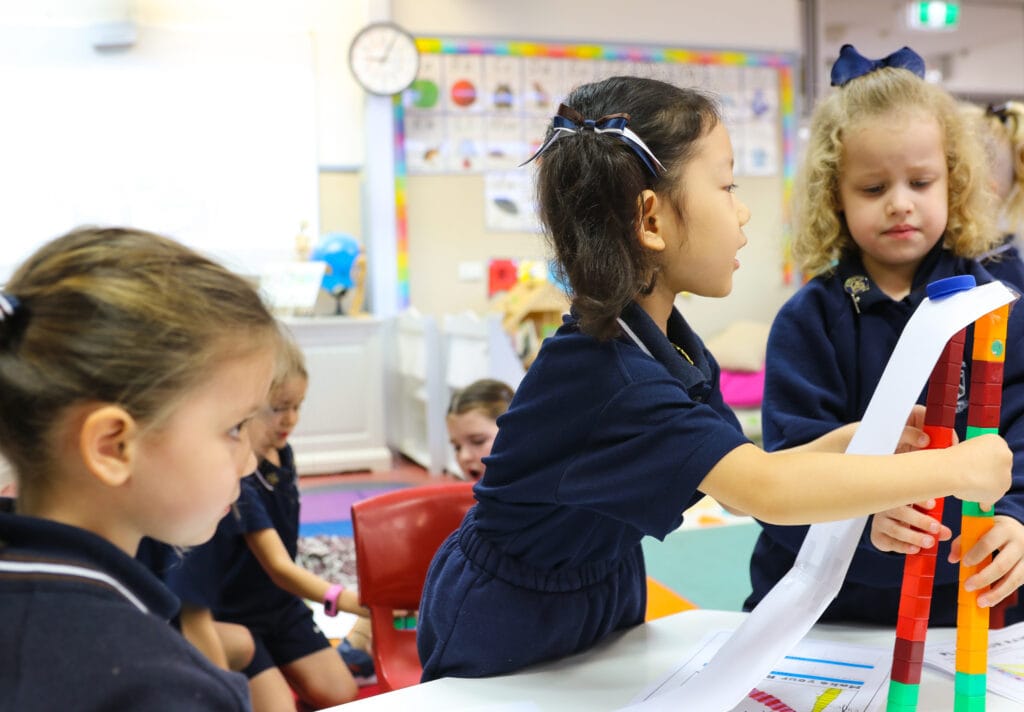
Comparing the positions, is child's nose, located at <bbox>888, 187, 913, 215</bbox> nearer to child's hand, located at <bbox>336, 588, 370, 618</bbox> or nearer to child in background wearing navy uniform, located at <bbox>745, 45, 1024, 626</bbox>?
child in background wearing navy uniform, located at <bbox>745, 45, 1024, 626</bbox>

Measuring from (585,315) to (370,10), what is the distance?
4.57 metres

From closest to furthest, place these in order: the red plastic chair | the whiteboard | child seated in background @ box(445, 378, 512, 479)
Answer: the red plastic chair, child seated in background @ box(445, 378, 512, 479), the whiteboard

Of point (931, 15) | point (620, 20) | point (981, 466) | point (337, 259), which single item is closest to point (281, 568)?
point (981, 466)

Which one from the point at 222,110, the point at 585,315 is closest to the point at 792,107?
the point at 222,110

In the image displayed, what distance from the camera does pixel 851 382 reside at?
1.10 m

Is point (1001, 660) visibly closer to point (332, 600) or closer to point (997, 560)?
point (997, 560)

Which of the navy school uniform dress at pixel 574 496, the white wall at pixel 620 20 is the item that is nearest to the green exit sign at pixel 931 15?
the white wall at pixel 620 20

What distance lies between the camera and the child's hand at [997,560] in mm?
757

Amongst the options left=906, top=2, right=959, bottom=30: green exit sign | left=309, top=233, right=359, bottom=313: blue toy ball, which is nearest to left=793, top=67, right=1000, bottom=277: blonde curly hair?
left=309, top=233, right=359, bottom=313: blue toy ball

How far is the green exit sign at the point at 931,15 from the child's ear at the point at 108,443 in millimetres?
6342

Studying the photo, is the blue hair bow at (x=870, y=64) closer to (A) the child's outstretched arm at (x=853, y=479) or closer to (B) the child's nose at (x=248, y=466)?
(A) the child's outstretched arm at (x=853, y=479)

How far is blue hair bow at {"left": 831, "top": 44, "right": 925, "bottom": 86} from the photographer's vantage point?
44.9 inches

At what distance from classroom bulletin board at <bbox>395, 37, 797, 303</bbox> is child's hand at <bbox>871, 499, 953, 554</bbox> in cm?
443

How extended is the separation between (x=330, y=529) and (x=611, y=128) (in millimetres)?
2861
